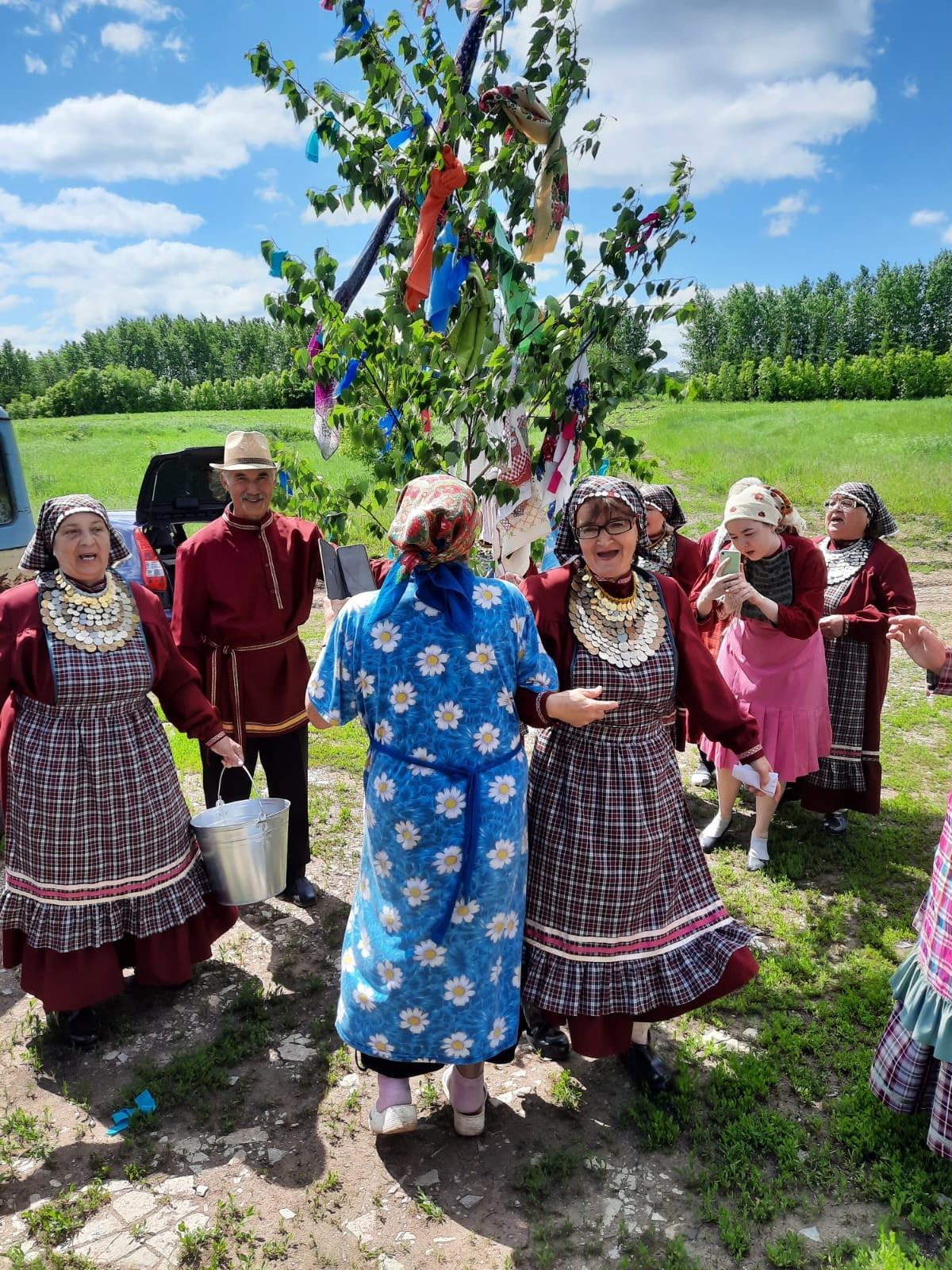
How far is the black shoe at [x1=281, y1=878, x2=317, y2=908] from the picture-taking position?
4.10 m

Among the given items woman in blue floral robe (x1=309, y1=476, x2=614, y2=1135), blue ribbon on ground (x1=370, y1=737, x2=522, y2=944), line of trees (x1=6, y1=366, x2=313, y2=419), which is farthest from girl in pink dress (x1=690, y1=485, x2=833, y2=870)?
line of trees (x1=6, y1=366, x2=313, y2=419)

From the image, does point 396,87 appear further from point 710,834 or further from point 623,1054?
point 710,834

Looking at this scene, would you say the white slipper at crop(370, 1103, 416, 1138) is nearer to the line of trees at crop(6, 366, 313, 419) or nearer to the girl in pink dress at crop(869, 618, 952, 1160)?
the girl in pink dress at crop(869, 618, 952, 1160)

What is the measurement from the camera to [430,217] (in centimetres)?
284

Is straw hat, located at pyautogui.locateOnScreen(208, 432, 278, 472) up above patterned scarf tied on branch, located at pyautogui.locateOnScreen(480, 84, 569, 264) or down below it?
below

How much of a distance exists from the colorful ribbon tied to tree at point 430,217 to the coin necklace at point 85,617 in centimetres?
154

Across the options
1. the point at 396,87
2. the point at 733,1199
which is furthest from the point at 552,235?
the point at 733,1199


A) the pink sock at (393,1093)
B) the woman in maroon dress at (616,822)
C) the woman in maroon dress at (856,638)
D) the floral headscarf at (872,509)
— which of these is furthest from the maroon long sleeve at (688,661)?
the floral headscarf at (872,509)

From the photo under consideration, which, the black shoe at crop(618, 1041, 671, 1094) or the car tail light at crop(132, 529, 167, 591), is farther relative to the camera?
the car tail light at crop(132, 529, 167, 591)

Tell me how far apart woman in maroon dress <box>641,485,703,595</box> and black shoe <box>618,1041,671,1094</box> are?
7.44ft

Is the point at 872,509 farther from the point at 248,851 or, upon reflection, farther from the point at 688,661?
the point at 248,851

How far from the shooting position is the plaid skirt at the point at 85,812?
119 inches

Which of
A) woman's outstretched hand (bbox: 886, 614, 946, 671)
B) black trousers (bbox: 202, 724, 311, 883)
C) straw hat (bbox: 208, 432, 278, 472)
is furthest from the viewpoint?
black trousers (bbox: 202, 724, 311, 883)

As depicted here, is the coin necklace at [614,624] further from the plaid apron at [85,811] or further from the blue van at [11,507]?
the blue van at [11,507]
